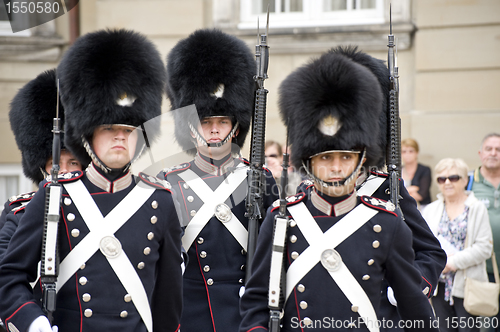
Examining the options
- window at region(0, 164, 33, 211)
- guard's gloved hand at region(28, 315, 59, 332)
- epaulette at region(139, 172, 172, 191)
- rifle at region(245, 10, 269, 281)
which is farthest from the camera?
window at region(0, 164, 33, 211)

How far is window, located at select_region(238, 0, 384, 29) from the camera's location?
7.77m

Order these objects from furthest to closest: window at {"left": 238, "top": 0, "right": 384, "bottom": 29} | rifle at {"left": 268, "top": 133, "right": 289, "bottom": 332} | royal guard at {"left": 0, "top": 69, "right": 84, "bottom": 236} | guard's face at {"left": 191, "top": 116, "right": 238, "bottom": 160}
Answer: window at {"left": 238, "top": 0, "right": 384, "bottom": 29} → royal guard at {"left": 0, "top": 69, "right": 84, "bottom": 236} → guard's face at {"left": 191, "top": 116, "right": 238, "bottom": 160} → rifle at {"left": 268, "top": 133, "right": 289, "bottom": 332}

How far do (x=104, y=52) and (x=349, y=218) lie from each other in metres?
1.32

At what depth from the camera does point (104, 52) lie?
2.85 metres

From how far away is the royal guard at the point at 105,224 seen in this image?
254 centimetres

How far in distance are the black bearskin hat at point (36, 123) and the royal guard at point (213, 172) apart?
728mm

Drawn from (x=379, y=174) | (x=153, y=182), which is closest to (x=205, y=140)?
(x=153, y=182)

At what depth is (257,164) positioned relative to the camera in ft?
11.1

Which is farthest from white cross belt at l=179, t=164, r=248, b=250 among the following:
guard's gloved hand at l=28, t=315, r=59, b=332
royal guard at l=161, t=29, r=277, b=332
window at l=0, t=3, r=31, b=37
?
window at l=0, t=3, r=31, b=37

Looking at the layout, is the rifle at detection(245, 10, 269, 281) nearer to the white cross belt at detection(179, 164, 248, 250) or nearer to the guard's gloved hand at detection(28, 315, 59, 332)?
the white cross belt at detection(179, 164, 248, 250)

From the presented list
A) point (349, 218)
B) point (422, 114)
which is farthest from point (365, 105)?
point (422, 114)

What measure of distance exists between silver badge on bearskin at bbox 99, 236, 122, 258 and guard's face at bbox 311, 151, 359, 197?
874 mm

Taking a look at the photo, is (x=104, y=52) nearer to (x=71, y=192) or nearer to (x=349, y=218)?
(x=71, y=192)

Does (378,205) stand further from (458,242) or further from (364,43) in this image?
(364,43)
